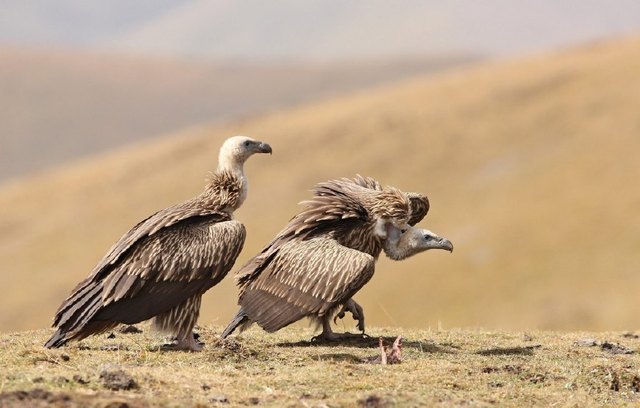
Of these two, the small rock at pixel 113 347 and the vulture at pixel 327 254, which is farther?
the small rock at pixel 113 347

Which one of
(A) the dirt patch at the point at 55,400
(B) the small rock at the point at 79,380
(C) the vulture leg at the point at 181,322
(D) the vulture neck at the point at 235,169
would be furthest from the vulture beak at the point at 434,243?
(A) the dirt patch at the point at 55,400

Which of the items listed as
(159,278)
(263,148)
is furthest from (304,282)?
(263,148)

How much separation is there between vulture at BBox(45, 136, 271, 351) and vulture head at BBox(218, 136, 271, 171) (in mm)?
799

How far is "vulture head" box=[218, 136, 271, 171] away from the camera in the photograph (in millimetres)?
13141

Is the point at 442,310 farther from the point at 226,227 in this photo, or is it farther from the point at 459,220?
the point at 226,227

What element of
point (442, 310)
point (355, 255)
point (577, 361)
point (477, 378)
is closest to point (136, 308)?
point (355, 255)

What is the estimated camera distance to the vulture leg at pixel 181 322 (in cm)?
1214

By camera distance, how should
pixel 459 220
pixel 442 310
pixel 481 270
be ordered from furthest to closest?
pixel 459 220, pixel 481 270, pixel 442 310

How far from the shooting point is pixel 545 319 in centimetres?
3969

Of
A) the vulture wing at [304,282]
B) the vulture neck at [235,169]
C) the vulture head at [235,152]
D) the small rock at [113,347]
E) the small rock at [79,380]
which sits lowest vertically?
the small rock at [79,380]

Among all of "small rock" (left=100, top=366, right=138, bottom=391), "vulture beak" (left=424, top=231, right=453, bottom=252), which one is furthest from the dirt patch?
"vulture beak" (left=424, top=231, right=453, bottom=252)

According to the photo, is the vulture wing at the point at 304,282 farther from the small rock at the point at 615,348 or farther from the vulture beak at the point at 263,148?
the small rock at the point at 615,348

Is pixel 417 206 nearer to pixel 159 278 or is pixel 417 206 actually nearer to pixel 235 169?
pixel 235 169

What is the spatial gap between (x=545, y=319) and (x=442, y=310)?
15.1 feet
